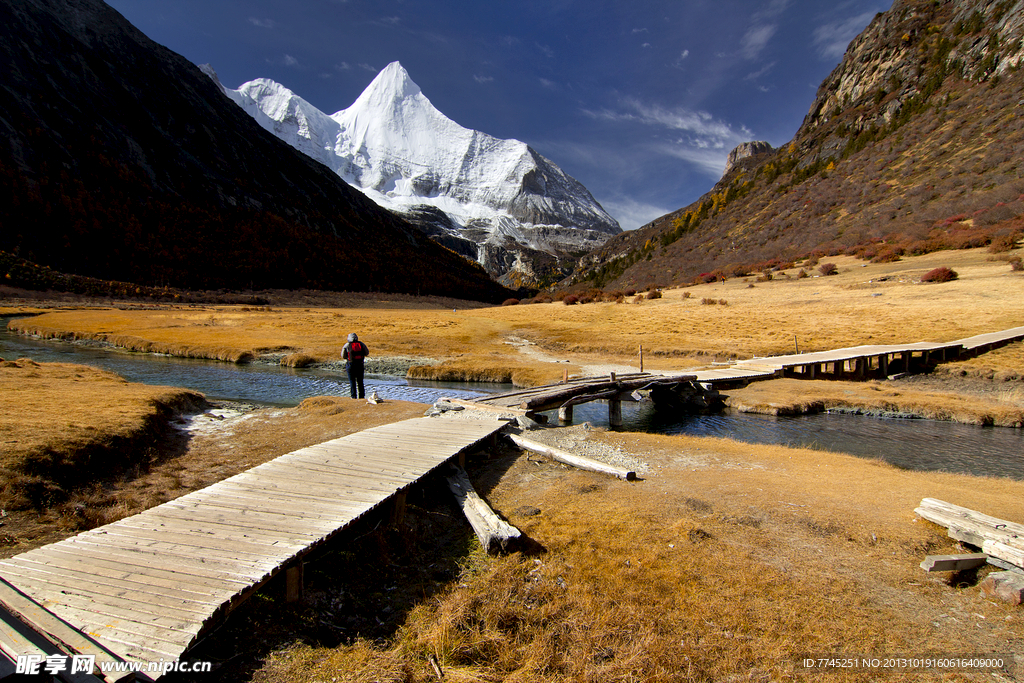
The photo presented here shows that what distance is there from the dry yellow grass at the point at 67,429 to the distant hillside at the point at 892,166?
6632cm

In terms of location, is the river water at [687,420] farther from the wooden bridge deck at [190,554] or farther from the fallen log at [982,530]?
the wooden bridge deck at [190,554]

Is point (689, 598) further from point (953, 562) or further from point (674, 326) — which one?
point (674, 326)

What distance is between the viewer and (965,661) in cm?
468

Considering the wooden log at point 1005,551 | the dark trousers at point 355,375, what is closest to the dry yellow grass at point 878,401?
the wooden log at point 1005,551

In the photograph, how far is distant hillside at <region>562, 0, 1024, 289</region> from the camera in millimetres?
60125

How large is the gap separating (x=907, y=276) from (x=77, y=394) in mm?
62510

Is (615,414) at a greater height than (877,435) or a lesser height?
greater

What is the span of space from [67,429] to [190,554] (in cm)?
811

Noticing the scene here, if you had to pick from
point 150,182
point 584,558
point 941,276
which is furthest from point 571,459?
point 150,182

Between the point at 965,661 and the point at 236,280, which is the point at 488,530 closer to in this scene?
the point at 965,661

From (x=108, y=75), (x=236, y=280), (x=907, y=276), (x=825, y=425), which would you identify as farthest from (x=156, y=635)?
(x=108, y=75)

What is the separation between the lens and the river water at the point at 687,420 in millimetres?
14836

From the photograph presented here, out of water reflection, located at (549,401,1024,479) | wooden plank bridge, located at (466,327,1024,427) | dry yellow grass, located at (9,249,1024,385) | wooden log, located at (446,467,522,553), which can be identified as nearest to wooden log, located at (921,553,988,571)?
wooden log, located at (446,467,522,553)

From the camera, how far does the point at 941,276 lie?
41781mm
